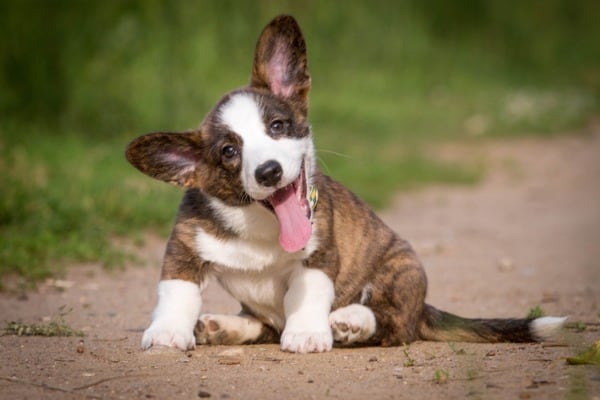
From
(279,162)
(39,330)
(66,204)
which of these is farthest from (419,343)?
(66,204)

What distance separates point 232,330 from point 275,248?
0.45 meters

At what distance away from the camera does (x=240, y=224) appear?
4.44 meters

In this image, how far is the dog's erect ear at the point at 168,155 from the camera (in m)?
4.48

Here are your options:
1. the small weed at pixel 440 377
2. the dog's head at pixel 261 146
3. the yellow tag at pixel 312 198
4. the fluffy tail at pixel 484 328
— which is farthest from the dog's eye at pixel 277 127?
the small weed at pixel 440 377

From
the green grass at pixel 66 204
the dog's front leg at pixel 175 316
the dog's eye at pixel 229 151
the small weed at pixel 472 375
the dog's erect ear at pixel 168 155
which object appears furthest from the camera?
the green grass at pixel 66 204

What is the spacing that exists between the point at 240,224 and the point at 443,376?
1177mm

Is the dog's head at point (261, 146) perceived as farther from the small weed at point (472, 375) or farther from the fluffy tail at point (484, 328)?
the small weed at point (472, 375)

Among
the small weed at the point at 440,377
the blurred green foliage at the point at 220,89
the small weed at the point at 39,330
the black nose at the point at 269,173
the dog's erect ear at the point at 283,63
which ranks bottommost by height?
the small weed at the point at 440,377

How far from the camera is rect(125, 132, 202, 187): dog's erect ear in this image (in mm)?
4484

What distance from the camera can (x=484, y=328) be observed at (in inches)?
182

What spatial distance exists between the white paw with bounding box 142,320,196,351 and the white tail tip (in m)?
1.50

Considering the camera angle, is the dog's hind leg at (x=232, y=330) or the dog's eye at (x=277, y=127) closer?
the dog's eye at (x=277, y=127)

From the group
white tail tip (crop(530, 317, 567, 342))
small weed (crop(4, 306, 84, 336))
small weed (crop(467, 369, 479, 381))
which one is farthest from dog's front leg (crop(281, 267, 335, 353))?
small weed (crop(4, 306, 84, 336))

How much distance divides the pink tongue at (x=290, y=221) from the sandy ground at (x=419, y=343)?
1.55 feet
